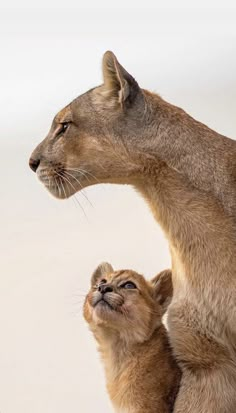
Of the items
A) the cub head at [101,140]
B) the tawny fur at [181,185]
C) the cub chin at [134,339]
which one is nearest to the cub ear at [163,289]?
the cub chin at [134,339]

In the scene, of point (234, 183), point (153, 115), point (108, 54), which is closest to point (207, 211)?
point (234, 183)

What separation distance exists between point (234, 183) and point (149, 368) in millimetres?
622

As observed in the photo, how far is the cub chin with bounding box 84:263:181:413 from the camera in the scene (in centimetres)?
268

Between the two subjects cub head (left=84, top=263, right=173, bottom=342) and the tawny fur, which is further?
cub head (left=84, top=263, right=173, bottom=342)

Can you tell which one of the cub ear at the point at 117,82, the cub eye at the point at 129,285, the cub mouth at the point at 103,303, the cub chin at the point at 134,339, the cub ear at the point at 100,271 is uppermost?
the cub ear at the point at 117,82

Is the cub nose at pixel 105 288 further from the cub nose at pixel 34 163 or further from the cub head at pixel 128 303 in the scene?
the cub nose at pixel 34 163

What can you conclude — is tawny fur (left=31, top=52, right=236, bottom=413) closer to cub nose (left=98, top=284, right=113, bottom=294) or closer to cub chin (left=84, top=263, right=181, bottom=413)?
cub chin (left=84, top=263, right=181, bottom=413)

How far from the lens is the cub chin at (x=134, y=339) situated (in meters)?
2.68

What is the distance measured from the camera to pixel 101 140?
2.55 m

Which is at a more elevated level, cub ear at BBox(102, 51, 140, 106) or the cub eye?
cub ear at BBox(102, 51, 140, 106)

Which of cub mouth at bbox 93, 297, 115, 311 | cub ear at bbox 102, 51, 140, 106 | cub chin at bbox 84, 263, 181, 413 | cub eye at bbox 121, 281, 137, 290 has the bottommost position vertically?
cub chin at bbox 84, 263, 181, 413

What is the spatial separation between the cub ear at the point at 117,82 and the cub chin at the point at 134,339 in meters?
0.61

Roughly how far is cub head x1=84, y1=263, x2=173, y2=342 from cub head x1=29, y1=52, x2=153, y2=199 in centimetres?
39

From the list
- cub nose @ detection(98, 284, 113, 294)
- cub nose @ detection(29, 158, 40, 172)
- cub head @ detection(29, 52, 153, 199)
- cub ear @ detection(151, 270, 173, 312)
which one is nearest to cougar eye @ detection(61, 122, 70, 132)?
cub head @ detection(29, 52, 153, 199)
